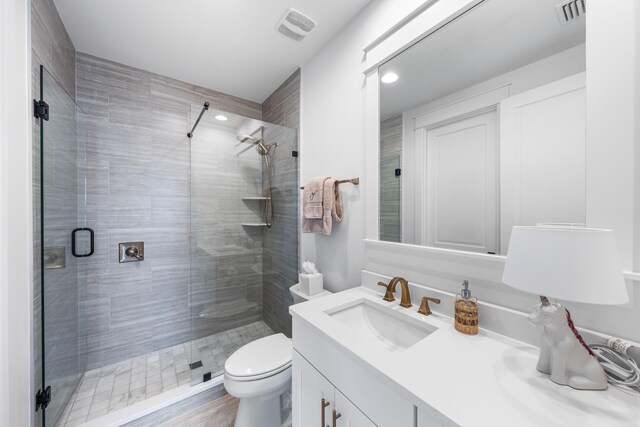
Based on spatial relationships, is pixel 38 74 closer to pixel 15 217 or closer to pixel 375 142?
pixel 15 217

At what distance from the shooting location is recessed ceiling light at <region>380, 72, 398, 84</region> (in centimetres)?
126

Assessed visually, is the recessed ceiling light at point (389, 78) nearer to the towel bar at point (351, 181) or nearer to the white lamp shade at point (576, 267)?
the towel bar at point (351, 181)

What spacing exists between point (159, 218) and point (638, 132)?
8.77 ft

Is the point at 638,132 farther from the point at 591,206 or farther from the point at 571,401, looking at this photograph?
the point at 571,401

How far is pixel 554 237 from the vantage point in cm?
54

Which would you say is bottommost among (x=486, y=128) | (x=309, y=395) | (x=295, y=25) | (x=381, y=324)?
(x=309, y=395)

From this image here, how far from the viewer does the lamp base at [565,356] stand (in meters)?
0.57

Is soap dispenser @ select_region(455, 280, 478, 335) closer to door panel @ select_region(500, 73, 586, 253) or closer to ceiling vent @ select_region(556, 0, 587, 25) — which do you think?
door panel @ select_region(500, 73, 586, 253)

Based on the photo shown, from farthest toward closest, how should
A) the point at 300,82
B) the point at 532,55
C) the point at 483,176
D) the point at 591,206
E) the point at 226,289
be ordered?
the point at 300,82, the point at 226,289, the point at 483,176, the point at 532,55, the point at 591,206

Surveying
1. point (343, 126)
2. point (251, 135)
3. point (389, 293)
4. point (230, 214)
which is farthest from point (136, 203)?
point (389, 293)

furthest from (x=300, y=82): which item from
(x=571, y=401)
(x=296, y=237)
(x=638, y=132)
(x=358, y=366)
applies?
(x=571, y=401)

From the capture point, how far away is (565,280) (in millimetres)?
514

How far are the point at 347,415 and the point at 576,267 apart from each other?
0.75 metres

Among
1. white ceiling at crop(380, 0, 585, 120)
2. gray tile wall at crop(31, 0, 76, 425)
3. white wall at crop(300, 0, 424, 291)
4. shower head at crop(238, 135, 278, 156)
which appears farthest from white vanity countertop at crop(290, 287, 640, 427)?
shower head at crop(238, 135, 278, 156)
